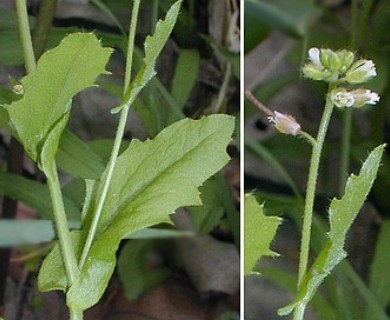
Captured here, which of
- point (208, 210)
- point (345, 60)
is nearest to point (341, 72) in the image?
point (345, 60)

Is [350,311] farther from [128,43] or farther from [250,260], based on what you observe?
[128,43]

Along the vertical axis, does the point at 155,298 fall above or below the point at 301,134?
below

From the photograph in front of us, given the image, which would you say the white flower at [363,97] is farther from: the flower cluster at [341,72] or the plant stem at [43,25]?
the plant stem at [43,25]

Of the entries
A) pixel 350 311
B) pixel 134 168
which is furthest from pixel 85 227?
pixel 350 311

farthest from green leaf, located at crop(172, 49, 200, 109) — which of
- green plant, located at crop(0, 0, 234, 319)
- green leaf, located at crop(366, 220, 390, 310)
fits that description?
green leaf, located at crop(366, 220, 390, 310)

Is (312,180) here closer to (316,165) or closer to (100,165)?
(316,165)
